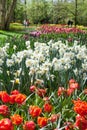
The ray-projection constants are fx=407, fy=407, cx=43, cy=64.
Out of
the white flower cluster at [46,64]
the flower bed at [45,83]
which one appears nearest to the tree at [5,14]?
the flower bed at [45,83]

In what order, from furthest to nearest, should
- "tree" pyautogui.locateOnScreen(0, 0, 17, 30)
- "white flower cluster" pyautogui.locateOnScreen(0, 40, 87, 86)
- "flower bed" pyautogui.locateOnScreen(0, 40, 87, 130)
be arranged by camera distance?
"tree" pyautogui.locateOnScreen(0, 0, 17, 30) → "white flower cluster" pyautogui.locateOnScreen(0, 40, 87, 86) → "flower bed" pyautogui.locateOnScreen(0, 40, 87, 130)

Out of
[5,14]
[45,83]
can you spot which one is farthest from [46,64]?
[5,14]

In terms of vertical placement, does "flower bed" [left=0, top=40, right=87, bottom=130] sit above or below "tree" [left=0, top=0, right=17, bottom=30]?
above

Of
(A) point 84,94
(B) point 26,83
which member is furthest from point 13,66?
(A) point 84,94

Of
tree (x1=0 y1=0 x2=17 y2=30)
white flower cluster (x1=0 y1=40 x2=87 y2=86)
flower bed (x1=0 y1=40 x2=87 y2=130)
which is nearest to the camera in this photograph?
flower bed (x1=0 y1=40 x2=87 y2=130)

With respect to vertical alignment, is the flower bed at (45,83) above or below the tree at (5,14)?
above

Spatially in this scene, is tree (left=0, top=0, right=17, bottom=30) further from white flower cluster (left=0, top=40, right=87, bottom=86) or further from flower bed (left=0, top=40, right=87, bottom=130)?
white flower cluster (left=0, top=40, right=87, bottom=86)

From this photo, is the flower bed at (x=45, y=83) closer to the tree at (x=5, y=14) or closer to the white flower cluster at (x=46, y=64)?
the white flower cluster at (x=46, y=64)

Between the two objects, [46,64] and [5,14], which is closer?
[46,64]

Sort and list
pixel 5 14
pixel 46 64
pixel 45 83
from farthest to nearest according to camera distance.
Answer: pixel 5 14
pixel 45 83
pixel 46 64

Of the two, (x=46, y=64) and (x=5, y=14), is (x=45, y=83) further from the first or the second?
(x=5, y=14)

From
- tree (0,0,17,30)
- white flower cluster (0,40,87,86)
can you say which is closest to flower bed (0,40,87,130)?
white flower cluster (0,40,87,86)

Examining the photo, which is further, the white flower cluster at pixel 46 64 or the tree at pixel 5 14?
the tree at pixel 5 14

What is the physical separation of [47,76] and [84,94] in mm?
723
